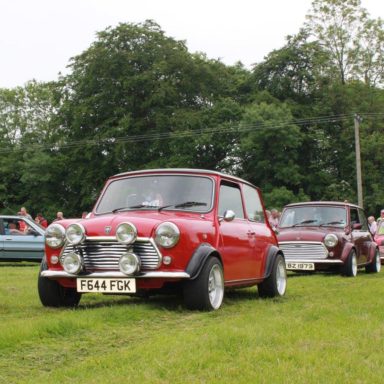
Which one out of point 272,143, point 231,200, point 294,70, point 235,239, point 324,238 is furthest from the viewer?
point 294,70

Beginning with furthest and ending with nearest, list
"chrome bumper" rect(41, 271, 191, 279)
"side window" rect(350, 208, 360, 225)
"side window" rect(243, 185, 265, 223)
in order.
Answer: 1. "side window" rect(350, 208, 360, 225)
2. "side window" rect(243, 185, 265, 223)
3. "chrome bumper" rect(41, 271, 191, 279)

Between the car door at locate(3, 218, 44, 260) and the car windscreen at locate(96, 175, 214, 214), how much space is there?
486 inches

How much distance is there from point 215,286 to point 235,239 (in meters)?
0.95

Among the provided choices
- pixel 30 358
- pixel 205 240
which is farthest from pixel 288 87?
pixel 30 358

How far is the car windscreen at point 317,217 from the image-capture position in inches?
640

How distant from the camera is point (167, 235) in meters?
Result: 8.20

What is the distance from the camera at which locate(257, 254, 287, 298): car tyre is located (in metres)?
10.4

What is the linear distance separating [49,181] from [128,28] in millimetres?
13102

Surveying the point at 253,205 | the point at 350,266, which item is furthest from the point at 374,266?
the point at 253,205

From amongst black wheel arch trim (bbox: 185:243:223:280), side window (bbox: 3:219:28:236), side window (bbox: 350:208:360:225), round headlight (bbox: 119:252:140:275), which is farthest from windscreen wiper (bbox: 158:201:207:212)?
side window (bbox: 3:219:28:236)

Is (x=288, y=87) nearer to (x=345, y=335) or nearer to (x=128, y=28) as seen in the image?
(x=128, y=28)

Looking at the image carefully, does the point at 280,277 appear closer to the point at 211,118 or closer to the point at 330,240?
the point at 330,240

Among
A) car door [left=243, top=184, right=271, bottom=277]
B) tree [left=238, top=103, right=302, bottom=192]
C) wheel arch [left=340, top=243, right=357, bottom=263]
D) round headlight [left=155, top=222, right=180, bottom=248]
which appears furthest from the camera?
tree [left=238, top=103, right=302, bottom=192]

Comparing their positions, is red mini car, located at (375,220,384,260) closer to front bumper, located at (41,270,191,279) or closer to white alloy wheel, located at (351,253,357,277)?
white alloy wheel, located at (351,253,357,277)
